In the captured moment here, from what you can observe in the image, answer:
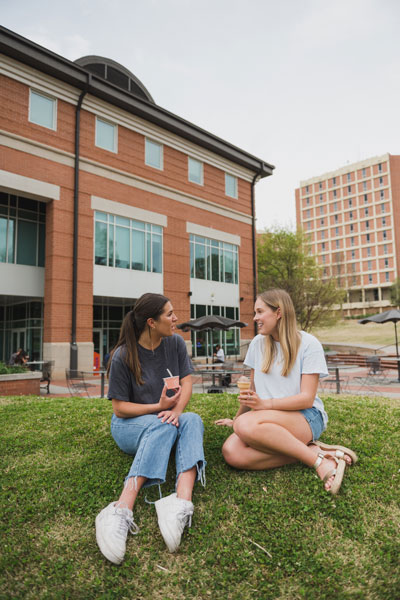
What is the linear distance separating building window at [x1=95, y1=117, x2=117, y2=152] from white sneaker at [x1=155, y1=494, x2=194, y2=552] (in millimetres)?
19662

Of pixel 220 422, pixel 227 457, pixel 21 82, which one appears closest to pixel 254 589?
pixel 227 457

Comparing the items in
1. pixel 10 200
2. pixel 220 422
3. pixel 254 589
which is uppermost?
pixel 10 200

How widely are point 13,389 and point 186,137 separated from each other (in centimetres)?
1804

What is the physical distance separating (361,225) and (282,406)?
84393mm

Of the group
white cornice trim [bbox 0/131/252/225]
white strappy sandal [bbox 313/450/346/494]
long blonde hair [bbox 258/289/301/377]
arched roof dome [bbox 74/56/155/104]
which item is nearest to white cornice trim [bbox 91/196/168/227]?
white cornice trim [bbox 0/131/252/225]

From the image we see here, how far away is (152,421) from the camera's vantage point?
3.18 metres

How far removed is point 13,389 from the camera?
34.4 ft

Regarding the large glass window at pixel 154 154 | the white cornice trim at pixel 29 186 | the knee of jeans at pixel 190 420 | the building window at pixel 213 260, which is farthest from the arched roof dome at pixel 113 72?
the knee of jeans at pixel 190 420

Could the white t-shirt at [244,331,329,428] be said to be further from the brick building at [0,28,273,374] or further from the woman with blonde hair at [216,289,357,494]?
the brick building at [0,28,273,374]

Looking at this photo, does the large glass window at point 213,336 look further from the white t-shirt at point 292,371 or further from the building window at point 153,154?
the white t-shirt at point 292,371

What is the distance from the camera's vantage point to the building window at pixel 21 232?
1864 cm

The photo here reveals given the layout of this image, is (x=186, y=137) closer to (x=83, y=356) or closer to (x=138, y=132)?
(x=138, y=132)

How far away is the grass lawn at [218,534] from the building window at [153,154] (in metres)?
20.0

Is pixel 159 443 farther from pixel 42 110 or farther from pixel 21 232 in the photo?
pixel 42 110
